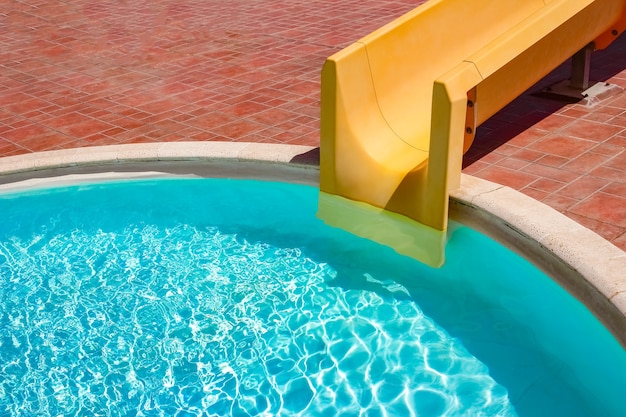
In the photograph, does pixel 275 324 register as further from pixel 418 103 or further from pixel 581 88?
pixel 581 88

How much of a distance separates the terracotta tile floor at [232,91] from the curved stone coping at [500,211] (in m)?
0.20

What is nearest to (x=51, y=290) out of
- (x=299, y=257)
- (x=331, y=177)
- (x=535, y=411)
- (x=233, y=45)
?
(x=299, y=257)

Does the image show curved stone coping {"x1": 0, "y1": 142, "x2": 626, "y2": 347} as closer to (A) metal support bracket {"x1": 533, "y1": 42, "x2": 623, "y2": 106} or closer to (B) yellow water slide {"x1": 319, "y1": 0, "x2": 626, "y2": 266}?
(B) yellow water slide {"x1": 319, "y1": 0, "x2": 626, "y2": 266}

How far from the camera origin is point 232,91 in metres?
8.26

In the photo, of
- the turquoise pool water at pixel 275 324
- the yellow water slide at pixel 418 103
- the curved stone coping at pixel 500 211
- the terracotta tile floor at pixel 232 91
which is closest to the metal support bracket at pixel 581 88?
the terracotta tile floor at pixel 232 91

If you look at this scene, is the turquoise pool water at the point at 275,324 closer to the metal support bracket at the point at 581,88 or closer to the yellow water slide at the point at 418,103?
the yellow water slide at the point at 418,103

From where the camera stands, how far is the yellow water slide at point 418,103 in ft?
18.2

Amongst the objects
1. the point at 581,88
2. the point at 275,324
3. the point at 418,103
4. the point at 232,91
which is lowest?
the point at 275,324

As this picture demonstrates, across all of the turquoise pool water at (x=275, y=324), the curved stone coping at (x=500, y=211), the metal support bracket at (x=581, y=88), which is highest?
the metal support bracket at (x=581, y=88)

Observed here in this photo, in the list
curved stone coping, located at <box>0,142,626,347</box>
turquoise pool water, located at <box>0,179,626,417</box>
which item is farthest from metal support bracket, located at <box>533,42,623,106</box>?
turquoise pool water, located at <box>0,179,626,417</box>

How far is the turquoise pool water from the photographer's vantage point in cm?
451

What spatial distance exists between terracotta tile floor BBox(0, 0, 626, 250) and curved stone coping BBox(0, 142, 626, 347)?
0.64 ft

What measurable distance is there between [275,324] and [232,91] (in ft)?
12.0

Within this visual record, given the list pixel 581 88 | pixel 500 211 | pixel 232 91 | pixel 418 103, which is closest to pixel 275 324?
pixel 500 211
